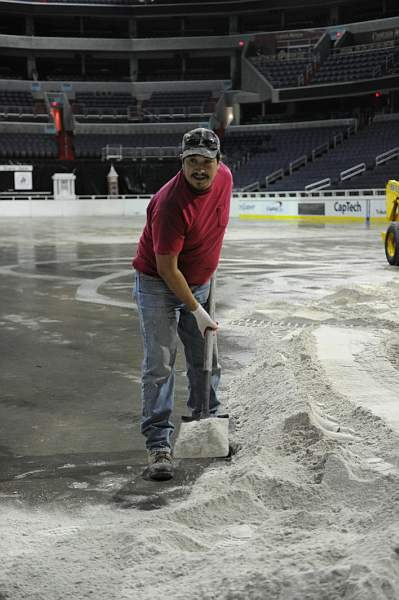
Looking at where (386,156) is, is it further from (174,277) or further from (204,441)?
(174,277)

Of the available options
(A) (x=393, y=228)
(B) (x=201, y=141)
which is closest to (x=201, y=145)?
(B) (x=201, y=141)

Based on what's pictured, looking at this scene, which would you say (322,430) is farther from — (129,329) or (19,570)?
(129,329)

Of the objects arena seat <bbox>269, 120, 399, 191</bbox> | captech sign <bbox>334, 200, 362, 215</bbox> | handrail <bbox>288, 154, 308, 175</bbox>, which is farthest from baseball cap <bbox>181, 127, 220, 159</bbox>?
handrail <bbox>288, 154, 308, 175</bbox>

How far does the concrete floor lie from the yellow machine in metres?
0.29

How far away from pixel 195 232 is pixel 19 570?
5.93 ft

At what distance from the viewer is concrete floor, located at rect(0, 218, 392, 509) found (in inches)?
151

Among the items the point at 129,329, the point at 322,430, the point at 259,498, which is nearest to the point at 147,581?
the point at 259,498

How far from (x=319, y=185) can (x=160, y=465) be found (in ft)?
117

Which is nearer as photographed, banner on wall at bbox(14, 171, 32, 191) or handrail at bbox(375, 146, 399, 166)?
handrail at bbox(375, 146, 399, 166)

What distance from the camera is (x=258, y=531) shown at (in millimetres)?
2875

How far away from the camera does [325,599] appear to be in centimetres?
221

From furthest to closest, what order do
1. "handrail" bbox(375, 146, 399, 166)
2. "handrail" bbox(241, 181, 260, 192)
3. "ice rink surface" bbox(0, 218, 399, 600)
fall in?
1. "handrail" bbox(241, 181, 260, 192)
2. "handrail" bbox(375, 146, 399, 166)
3. "ice rink surface" bbox(0, 218, 399, 600)

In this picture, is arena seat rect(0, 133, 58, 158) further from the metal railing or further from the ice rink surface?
the ice rink surface

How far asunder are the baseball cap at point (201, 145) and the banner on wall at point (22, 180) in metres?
41.4
